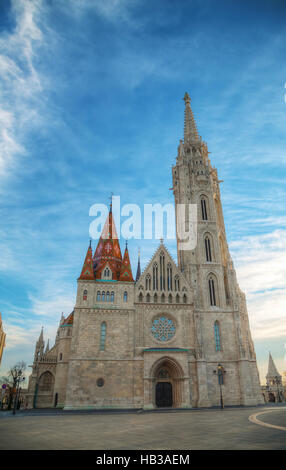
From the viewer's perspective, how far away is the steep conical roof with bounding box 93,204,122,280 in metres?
37.7

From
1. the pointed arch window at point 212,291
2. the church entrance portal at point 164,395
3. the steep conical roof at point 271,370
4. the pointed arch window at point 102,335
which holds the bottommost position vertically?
the church entrance portal at point 164,395

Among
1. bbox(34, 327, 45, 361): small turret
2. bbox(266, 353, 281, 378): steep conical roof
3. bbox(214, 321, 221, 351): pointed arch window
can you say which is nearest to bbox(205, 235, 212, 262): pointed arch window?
bbox(214, 321, 221, 351): pointed arch window

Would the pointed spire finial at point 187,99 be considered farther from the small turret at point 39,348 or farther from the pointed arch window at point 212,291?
the small turret at point 39,348

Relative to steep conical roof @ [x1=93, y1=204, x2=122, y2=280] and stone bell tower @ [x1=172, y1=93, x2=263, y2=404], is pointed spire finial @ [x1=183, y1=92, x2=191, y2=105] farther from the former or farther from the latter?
steep conical roof @ [x1=93, y1=204, x2=122, y2=280]

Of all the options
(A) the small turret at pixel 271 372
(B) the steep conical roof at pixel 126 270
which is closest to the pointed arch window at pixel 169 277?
(B) the steep conical roof at pixel 126 270

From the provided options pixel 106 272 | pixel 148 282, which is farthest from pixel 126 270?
pixel 148 282

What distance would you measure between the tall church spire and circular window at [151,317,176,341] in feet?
106

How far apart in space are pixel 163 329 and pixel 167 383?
5.86m

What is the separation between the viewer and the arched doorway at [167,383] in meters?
31.5

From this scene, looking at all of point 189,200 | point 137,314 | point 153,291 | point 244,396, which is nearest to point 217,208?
point 189,200

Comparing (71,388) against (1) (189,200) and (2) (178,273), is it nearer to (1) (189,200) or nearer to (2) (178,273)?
(2) (178,273)

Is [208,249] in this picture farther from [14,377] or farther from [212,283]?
[14,377]

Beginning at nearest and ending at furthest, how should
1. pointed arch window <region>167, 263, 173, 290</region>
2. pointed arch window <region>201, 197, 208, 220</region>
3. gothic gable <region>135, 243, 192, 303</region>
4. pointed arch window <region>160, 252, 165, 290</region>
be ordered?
gothic gable <region>135, 243, 192, 303</region> → pointed arch window <region>160, 252, 165, 290</region> → pointed arch window <region>167, 263, 173, 290</region> → pointed arch window <region>201, 197, 208, 220</region>

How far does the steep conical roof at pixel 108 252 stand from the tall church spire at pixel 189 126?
843 inches
